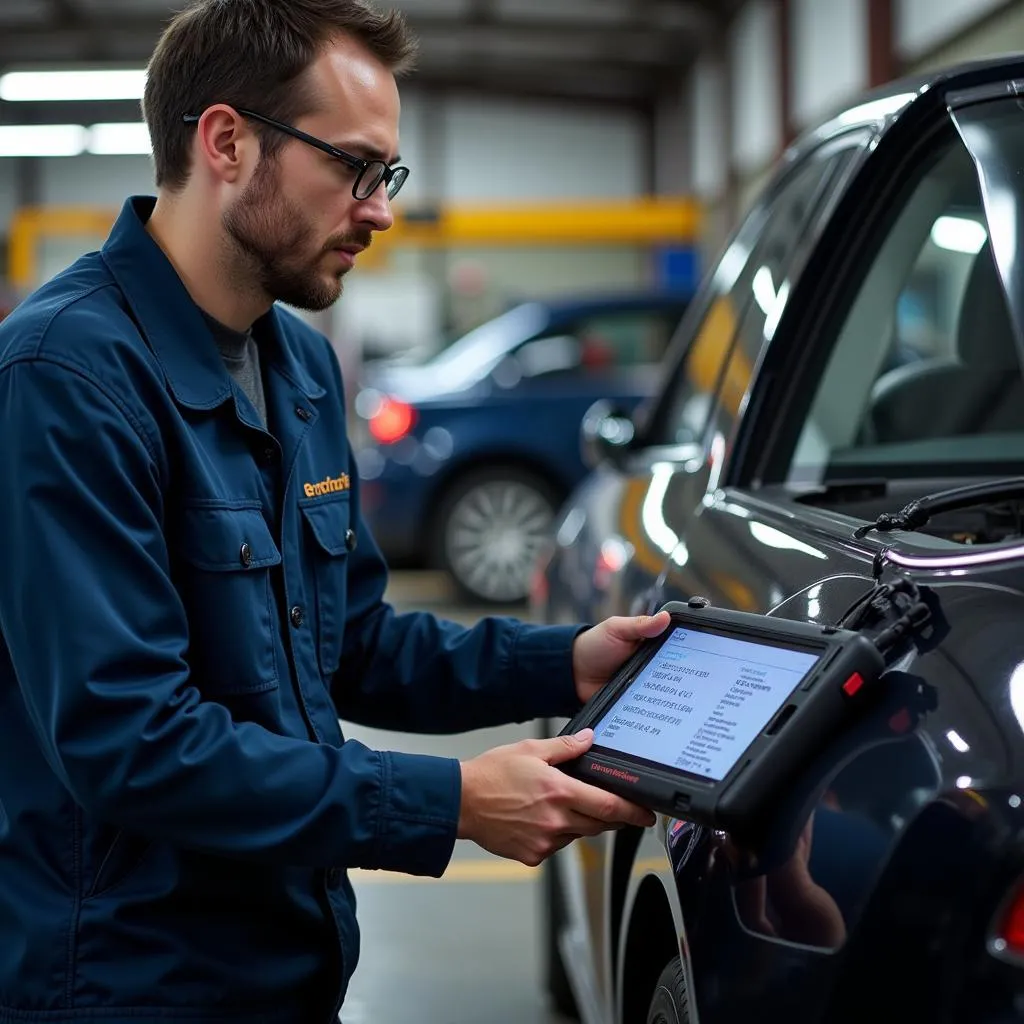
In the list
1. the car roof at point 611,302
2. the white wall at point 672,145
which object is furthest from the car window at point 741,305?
the white wall at point 672,145

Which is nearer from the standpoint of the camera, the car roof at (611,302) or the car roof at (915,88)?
the car roof at (915,88)

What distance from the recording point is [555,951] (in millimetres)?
3197

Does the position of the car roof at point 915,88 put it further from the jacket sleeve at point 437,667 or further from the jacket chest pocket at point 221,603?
the jacket chest pocket at point 221,603

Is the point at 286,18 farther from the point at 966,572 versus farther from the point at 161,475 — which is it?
the point at 966,572

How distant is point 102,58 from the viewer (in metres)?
20.5

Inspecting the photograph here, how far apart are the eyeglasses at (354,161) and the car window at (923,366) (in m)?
0.75

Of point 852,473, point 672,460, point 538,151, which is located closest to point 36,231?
point 538,151

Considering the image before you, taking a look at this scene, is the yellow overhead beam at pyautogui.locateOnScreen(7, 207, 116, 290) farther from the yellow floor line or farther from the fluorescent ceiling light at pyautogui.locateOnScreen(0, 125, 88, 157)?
the yellow floor line

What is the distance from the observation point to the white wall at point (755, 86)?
50.5 ft

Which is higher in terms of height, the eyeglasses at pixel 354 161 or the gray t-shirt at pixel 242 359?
the eyeglasses at pixel 354 161

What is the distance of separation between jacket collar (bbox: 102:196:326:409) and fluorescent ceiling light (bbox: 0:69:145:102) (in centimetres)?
1580

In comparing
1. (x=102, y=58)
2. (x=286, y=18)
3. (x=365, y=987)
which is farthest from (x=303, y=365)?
(x=102, y=58)

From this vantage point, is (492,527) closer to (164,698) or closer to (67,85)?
(164,698)

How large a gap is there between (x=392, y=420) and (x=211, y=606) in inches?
257
